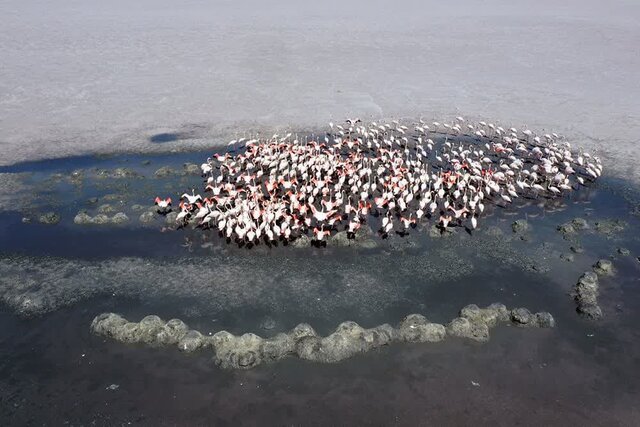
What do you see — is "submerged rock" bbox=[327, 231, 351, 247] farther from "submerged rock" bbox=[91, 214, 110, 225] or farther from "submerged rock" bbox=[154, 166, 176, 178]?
"submerged rock" bbox=[154, 166, 176, 178]

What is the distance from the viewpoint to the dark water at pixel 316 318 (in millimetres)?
10602

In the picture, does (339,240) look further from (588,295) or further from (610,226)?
(610,226)

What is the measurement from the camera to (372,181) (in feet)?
66.6

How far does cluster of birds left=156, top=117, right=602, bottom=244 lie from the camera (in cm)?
1669

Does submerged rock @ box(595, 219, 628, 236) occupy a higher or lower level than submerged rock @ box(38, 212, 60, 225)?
higher

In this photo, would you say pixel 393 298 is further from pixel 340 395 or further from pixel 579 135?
pixel 579 135

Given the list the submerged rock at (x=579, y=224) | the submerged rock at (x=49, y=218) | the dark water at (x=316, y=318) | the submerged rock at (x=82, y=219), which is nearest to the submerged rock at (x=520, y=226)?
the dark water at (x=316, y=318)

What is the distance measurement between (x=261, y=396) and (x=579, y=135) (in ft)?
67.3

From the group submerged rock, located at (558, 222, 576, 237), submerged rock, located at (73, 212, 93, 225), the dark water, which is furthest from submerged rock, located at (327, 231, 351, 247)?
submerged rock, located at (73, 212, 93, 225)

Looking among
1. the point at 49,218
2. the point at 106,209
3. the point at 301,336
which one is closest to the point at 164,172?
the point at 106,209

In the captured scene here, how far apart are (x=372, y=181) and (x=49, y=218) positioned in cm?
1170

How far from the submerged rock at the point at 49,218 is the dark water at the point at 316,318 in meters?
0.21

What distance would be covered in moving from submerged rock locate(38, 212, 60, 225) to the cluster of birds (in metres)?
3.46

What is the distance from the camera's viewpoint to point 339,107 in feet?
91.1
